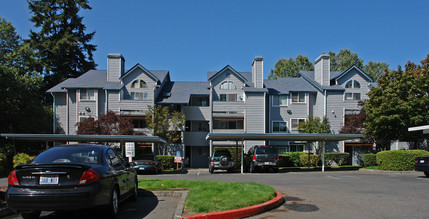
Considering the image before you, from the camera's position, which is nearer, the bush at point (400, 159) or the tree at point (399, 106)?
the bush at point (400, 159)

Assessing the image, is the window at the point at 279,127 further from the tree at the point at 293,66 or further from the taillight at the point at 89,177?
the taillight at the point at 89,177

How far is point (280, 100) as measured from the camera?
125ft

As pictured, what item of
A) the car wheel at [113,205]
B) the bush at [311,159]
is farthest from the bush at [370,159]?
the car wheel at [113,205]

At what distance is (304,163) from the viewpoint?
105 feet

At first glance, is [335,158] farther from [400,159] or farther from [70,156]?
[70,156]

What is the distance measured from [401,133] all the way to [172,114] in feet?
67.7

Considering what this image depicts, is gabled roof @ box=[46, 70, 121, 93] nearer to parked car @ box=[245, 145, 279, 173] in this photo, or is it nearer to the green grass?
parked car @ box=[245, 145, 279, 173]

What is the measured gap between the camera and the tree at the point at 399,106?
2714cm

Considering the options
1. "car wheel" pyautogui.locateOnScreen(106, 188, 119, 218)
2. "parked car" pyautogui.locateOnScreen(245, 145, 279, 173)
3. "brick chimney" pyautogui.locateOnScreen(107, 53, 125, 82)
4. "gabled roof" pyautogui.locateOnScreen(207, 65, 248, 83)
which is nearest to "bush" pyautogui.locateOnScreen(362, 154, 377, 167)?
"parked car" pyautogui.locateOnScreen(245, 145, 279, 173)

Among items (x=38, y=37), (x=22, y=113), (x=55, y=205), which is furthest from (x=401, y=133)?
(x=38, y=37)

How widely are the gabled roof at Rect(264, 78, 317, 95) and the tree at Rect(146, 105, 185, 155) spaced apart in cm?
1105

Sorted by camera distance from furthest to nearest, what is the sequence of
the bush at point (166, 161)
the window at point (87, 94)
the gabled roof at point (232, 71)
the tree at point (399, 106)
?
the gabled roof at point (232, 71), the window at point (87, 94), the bush at point (166, 161), the tree at point (399, 106)

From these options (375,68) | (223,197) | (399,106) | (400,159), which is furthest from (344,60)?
(223,197)

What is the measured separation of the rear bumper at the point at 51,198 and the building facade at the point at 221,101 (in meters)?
29.0
